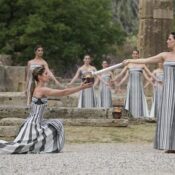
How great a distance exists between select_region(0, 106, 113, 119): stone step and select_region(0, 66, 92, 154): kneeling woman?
474 cm

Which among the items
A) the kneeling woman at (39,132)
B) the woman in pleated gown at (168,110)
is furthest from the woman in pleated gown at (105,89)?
the kneeling woman at (39,132)

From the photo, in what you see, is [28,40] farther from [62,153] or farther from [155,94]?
[62,153]

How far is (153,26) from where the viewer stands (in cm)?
2398

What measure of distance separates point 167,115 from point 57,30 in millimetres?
37024

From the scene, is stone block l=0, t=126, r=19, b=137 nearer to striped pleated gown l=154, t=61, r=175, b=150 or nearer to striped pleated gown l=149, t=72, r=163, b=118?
striped pleated gown l=154, t=61, r=175, b=150

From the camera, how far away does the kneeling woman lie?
34.9ft

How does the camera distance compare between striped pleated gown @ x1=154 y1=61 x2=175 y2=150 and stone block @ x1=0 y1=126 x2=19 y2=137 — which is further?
stone block @ x1=0 y1=126 x2=19 y2=137

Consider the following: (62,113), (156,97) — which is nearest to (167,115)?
(62,113)

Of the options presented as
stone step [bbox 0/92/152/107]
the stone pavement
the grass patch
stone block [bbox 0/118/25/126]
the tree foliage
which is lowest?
the stone pavement

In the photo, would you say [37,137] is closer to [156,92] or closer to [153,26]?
[156,92]

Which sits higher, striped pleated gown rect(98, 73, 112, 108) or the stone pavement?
striped pleated gown rect(98, 73, 112, 108)

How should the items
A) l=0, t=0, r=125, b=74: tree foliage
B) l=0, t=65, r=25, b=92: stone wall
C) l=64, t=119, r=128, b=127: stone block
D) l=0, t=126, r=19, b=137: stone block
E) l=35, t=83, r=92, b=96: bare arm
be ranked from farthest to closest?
l=0, t=0, r=125, b=74: tree foliage < l=0, t=65, r=25, b=92: stone wall < l=64, t=119, r=128, b=127: stone block < l=0, t=126, r=19, b=137: stone block < l=35, t=83, r=92, b=96: bare arm

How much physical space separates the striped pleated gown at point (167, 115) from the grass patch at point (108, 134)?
2.10 meters

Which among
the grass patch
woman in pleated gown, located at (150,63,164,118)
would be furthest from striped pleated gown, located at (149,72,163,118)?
the grass patch
